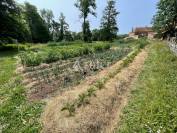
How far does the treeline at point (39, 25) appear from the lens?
3117 centimetres

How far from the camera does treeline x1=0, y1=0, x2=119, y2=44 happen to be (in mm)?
31172

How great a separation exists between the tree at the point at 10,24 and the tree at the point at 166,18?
29950 millimetres

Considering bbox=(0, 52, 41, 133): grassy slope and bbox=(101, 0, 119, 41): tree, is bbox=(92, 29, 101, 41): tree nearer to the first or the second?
bbox=(101, 0, 119, 41): tree

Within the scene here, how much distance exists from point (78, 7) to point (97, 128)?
50755mm

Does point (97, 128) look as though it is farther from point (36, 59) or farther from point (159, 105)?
point (36, 59)

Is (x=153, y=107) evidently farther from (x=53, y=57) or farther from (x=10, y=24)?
(x=10, y=24)

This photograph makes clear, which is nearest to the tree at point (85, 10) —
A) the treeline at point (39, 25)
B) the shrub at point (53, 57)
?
the treeline at point (39, 25)

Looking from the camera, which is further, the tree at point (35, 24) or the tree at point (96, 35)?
the tree at point (96, 35)

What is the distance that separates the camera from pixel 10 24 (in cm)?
3094

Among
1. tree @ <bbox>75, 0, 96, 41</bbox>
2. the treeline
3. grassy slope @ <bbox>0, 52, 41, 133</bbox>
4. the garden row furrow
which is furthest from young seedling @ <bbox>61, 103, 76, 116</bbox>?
tree @ <bbox>75, 0, 96, 41</bbox>

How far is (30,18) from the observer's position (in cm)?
6028

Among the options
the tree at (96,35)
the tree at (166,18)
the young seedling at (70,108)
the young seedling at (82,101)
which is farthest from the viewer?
the tree at (96,35)

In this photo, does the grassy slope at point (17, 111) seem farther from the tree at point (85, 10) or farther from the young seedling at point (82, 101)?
the tree at point (85, 10)

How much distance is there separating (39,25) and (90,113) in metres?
53.9
